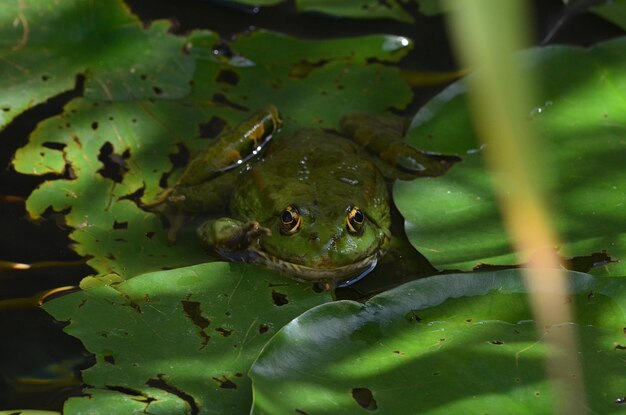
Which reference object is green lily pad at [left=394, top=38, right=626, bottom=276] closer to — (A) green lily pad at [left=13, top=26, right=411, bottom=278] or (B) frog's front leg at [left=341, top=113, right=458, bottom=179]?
(B) frog's front leg at [left=341, top=113, right=458, bottom=179]

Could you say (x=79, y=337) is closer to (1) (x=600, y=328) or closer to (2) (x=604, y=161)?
(1) (x=600, y=328)

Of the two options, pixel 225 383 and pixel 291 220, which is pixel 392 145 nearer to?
pixel 291 220

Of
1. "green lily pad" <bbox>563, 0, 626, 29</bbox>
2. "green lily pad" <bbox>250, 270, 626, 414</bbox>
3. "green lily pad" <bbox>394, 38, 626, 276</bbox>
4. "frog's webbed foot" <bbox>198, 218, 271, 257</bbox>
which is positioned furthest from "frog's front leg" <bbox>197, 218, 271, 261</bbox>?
"green lily pad" <bbox>563, 0, 626, 29</bbox>

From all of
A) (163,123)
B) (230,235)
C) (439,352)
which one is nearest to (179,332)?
(230,235)

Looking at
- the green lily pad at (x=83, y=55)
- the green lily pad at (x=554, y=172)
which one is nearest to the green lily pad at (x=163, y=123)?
the green lily pad at (x=83, y=55)

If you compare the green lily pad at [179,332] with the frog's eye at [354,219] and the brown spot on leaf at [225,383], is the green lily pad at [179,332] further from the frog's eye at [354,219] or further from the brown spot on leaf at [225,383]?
the frog's eye at [354,219]

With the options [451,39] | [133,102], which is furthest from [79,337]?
[451,39]

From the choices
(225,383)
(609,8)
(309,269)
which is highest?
(609,8)
